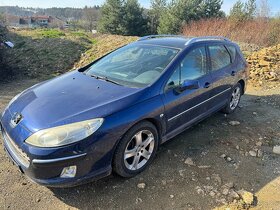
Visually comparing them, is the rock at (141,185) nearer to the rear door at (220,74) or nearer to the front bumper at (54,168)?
the front bumper at (54,168)

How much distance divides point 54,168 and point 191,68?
2410 millimetres

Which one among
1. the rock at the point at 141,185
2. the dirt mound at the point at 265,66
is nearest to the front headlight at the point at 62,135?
the rock at the point at 141,185

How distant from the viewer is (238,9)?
2558 cm

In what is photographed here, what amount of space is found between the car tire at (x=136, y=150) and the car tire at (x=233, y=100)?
2.33m

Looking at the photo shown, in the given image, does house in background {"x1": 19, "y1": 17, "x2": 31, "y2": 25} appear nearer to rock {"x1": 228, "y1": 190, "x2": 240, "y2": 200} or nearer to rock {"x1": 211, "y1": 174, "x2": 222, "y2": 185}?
rock {"x1": 211, "y1": 174, "x2": 222, "y2": 185}

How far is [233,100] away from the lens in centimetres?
560

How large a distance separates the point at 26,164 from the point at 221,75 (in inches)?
134

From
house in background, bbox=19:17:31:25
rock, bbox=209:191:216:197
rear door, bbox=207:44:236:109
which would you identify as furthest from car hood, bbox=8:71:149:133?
house in background, bbox=19:17:31:25

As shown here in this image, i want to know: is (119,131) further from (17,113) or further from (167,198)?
(17,113)

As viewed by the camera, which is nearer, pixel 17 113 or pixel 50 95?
pixel 17 113

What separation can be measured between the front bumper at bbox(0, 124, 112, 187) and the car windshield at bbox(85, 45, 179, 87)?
1.22 m

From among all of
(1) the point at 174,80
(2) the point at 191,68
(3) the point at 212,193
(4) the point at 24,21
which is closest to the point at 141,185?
(3) the point at 212,193

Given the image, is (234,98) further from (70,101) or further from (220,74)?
(70,101)

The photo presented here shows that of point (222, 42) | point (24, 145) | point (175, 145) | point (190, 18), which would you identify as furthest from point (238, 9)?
point (24, 145)
